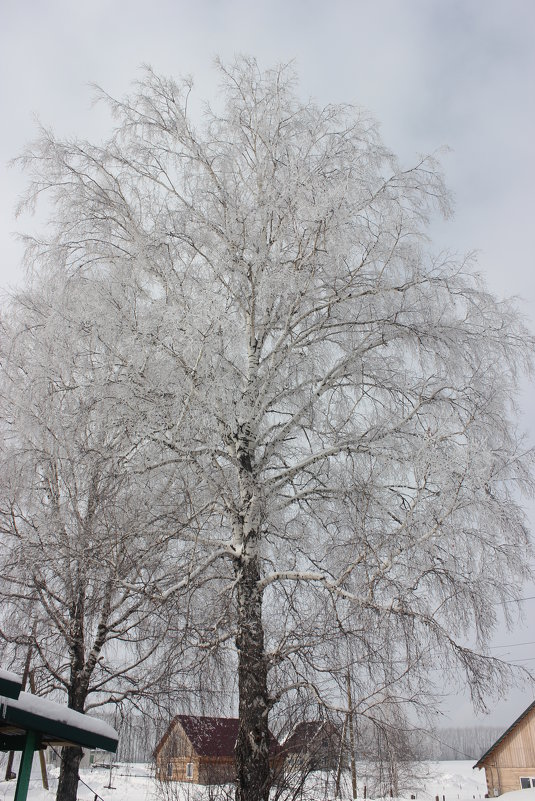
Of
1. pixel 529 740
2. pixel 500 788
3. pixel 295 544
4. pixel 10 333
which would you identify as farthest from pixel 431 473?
pixel 500 788

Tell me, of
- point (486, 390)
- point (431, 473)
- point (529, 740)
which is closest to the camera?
point (431, 473)

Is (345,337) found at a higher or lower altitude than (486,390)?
higher

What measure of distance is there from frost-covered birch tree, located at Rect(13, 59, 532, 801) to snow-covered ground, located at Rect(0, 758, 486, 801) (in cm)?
248

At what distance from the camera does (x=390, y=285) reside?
25.4 ft

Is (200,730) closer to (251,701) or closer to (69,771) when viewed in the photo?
(69,771)

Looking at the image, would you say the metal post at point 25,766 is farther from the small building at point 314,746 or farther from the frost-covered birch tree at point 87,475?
the small building at point 314,746

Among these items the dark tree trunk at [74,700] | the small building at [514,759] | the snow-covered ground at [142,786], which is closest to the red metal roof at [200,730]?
the snow-covered ground at [142,786]

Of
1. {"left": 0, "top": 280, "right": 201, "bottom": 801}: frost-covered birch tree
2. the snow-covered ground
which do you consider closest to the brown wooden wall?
the snow-covered ground

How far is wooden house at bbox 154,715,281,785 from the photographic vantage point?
7.38 meters

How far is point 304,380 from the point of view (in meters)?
7.70

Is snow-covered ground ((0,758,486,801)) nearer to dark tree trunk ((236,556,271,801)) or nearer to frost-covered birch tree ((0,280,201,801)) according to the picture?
dark tree trunk ((236,556,271,801))

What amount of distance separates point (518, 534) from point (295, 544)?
2756 millimetres

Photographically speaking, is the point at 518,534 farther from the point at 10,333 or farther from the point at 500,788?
the point at 500,788

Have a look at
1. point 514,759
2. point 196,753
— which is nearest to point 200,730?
point 196,753
